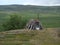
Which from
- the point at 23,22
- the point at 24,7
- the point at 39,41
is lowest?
the point at 24,7

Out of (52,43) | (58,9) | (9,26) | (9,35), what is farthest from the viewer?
(58,9)

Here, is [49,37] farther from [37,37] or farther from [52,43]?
[52,43]

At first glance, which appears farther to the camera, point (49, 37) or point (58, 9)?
point (58, 9)

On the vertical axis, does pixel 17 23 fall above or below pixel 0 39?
below

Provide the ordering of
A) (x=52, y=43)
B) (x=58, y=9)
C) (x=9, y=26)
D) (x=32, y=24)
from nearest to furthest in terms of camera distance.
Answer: (x=52, y=43)
(x=32, y=24)
(x=9, y=26)
(x=58, y=9)

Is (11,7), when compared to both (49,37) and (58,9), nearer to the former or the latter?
(58,9)

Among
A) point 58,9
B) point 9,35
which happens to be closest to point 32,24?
point 9,35

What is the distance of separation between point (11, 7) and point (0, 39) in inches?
4601

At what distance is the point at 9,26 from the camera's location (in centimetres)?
5641

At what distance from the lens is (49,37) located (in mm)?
28500

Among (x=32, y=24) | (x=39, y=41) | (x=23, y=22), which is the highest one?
(x=39, y=41)

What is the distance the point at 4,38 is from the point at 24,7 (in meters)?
118

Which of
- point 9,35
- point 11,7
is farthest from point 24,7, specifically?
point 9,35

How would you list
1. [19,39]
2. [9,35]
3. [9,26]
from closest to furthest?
[19,39]
[9,35]
[9,26]
